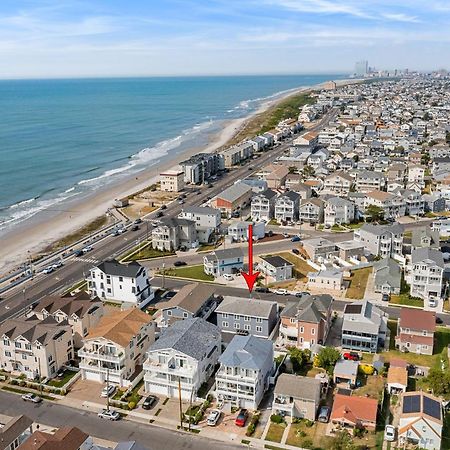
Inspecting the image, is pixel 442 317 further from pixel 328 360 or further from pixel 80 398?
pixel 80 398

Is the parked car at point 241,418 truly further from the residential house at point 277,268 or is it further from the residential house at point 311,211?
the residential house at point 311,211

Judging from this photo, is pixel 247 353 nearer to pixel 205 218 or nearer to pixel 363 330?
pixel 363 330

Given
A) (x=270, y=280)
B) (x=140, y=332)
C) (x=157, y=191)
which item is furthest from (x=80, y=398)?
(x=157, y=191)

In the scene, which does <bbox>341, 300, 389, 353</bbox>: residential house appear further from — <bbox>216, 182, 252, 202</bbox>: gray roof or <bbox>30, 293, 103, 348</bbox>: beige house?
<bbox>216, 182, 252, 202</bbox>: gray roof

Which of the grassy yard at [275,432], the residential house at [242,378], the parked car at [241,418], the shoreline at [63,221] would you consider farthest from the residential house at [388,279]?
the shoreline at [63,221]

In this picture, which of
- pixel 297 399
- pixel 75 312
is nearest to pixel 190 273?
pixel 75 312
